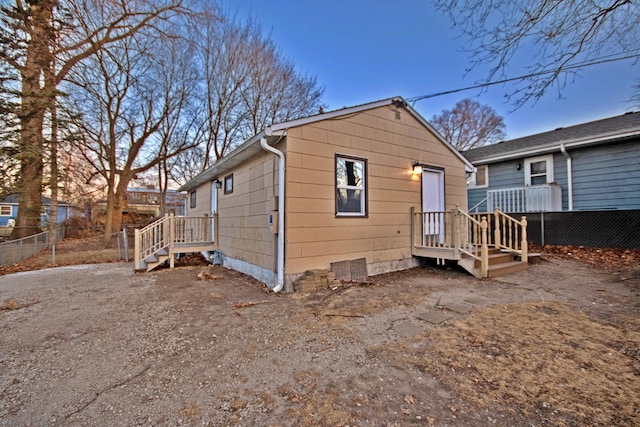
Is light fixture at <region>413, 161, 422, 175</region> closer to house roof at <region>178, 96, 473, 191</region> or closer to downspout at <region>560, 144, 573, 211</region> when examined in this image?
house roof at <region>178, 96, 473, 191</region>

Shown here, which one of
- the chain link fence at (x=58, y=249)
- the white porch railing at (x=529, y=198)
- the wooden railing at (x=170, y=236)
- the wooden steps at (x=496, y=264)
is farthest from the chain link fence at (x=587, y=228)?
the chain link fence at (x=58, y=249)

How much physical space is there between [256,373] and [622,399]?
2.78 meters

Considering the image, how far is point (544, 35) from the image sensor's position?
348 cm

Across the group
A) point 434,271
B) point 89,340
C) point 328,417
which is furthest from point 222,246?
point 328,417

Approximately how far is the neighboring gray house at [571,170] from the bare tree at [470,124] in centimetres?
1105

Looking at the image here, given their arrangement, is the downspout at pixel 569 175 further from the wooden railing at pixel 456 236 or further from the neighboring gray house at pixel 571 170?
the wooden railing at pixel 456 236

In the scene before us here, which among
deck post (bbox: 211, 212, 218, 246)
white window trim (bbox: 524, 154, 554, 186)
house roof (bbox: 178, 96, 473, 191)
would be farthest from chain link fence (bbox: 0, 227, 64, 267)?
white window trim (bbox: 524, 154, 554, 186)

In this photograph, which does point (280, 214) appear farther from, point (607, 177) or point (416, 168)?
point (607, 177)

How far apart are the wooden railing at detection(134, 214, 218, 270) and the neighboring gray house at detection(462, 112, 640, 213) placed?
1035cm

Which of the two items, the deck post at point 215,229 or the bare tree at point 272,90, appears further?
the bare tree at point 272,90

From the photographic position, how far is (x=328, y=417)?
6.13 ft

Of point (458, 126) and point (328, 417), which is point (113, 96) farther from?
point (458, 126)

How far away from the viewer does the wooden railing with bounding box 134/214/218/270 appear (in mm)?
7555

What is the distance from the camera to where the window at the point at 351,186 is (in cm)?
573
